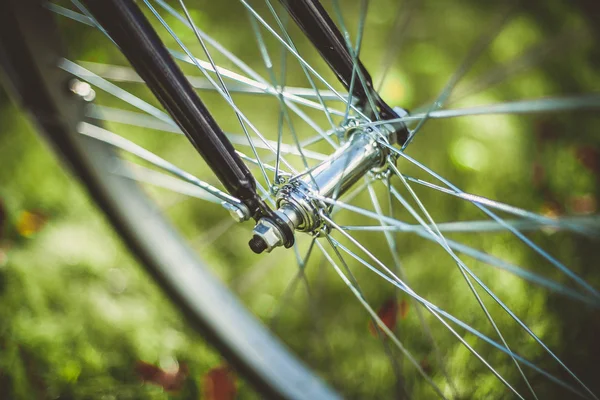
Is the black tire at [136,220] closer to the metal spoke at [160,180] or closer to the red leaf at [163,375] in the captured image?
the metal spoke at [160,180]

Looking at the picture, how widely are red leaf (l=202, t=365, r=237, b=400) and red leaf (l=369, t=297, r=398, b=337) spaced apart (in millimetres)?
342

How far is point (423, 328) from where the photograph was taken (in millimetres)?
1021

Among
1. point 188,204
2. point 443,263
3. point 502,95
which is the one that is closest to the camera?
point 443,263

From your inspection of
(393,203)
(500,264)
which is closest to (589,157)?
(393,203)

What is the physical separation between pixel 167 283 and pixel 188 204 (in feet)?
1.08

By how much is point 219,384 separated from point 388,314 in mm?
420

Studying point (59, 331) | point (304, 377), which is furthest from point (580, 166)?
point (59, 331)

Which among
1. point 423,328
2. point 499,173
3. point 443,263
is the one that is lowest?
point 423,328

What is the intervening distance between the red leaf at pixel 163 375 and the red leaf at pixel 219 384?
0.17 ft

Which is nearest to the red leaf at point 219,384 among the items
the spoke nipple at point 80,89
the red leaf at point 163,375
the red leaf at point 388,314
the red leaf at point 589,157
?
the red leaf at point 163,375

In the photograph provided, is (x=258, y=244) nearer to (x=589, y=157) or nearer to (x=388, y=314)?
(x=388, y=314)

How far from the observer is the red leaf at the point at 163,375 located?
0.97 metres

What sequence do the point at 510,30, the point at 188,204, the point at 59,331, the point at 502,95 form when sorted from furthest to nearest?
1. the point at 510,30
2. the point at 502,95
3. the point at 188,204
4. the point at 59,331

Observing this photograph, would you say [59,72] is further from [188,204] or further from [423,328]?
[423,328]
